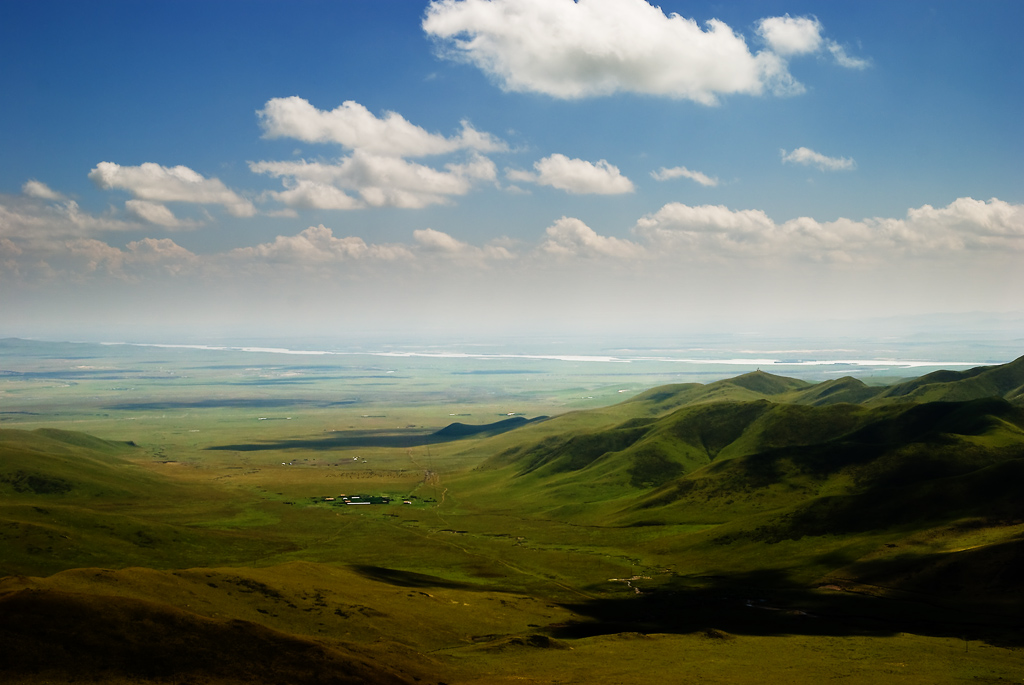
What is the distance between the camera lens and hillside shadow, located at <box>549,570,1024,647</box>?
110 metres

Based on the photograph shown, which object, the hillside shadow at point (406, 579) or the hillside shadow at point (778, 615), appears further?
the hillside shadow at point (406, 579)

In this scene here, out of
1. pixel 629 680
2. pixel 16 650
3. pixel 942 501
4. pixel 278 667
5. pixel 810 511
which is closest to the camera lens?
pixel 16 650

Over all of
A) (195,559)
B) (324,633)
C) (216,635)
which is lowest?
(195,559)

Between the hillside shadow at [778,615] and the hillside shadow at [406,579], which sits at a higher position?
the hillside shadow at [778,615]

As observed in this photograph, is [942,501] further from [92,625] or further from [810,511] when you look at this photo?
[92,625]

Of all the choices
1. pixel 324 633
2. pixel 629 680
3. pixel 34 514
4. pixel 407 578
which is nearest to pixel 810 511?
pixel 407 578

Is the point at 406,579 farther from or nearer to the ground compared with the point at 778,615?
nearer to the ground

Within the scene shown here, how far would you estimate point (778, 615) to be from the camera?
124m

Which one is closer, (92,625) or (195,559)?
(92,625)

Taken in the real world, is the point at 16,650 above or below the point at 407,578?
above

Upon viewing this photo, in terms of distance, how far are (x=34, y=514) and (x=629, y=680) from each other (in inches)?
6295

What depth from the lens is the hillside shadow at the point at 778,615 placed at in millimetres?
110188

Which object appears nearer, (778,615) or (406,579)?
(778,615)

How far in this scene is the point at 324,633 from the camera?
326 ft
